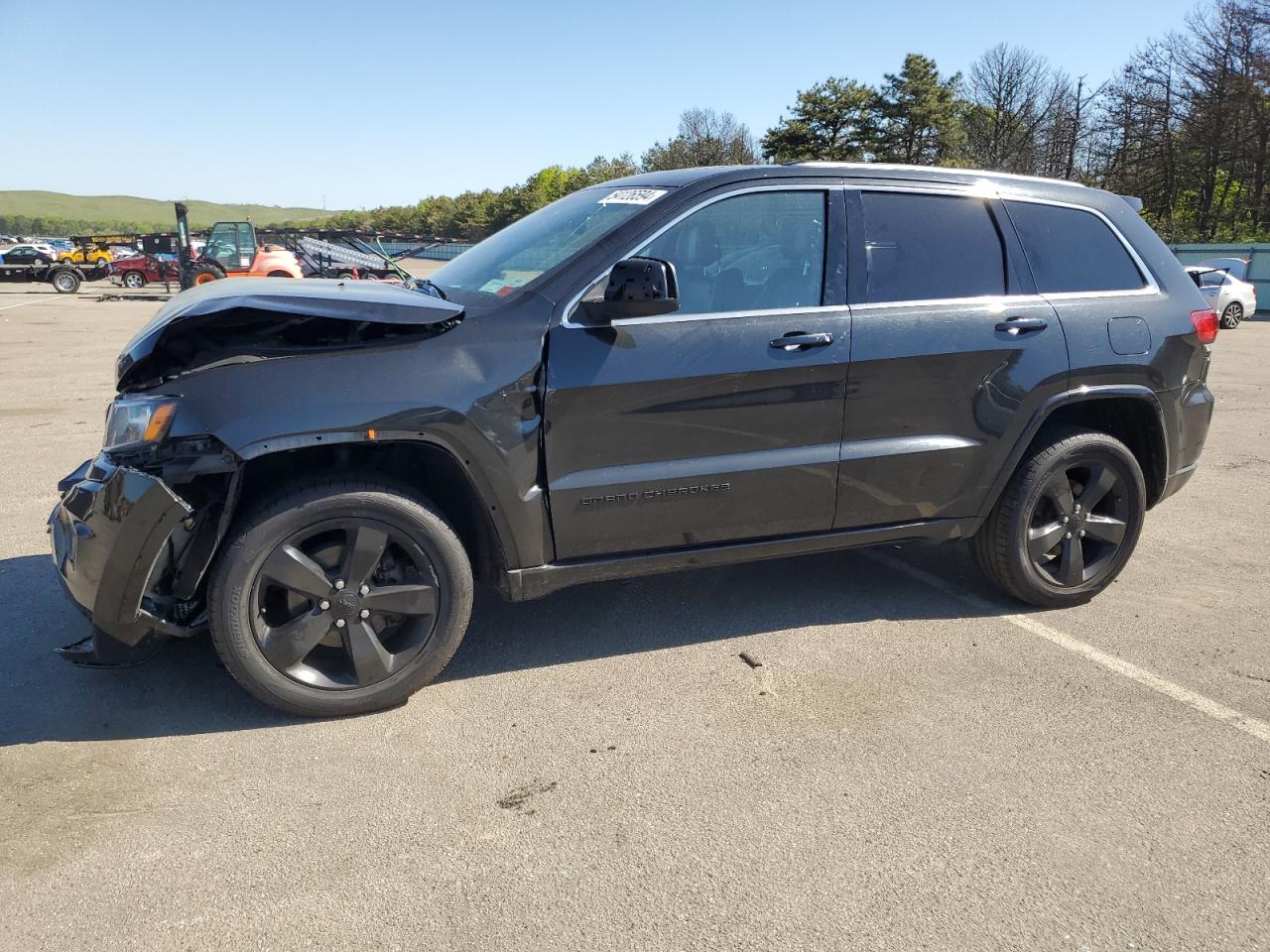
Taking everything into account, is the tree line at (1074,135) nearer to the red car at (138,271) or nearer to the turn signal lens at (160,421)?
the red car at (138,271)

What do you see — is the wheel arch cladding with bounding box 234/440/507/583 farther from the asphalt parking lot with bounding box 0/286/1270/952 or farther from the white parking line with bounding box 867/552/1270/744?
the white parking line with bounding box 867/552/1270/744

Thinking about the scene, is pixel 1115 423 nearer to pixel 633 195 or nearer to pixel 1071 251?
pixel 1071 251

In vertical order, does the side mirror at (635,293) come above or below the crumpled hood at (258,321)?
above

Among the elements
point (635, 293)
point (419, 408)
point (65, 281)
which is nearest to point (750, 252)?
point (635, 293)

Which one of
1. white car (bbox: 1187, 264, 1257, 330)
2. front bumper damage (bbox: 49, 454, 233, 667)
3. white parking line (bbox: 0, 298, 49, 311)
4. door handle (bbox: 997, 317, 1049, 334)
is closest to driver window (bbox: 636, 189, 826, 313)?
door handle (bbox: 997, 317, 1049, 334)

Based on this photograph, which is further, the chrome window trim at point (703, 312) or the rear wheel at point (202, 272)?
the rear wheel at point (202, 272)

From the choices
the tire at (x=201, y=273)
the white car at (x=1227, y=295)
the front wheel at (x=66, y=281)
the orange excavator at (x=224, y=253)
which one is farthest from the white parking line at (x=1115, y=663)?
the front wheel at (x=66, y=281)

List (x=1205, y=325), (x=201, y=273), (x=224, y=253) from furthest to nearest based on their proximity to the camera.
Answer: (x=224, y=253) → (x=201, y=273) → (x=1205, y=325)

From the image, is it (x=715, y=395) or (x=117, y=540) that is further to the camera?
(x=715, y=395)

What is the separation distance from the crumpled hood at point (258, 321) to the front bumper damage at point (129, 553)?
41cm

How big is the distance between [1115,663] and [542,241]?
293cm

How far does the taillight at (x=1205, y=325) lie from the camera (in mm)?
4336

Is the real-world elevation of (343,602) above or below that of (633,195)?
below

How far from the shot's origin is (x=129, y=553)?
116 inches
